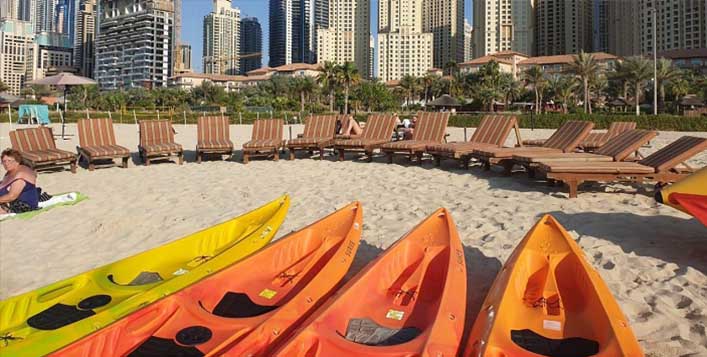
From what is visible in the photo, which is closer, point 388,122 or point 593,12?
point 388,122

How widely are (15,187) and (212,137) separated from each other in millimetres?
5687

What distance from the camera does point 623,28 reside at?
352 feet

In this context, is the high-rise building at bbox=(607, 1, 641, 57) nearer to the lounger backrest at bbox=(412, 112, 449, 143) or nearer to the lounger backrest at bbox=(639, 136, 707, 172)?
the lounger backrest at bbox=(412, 112, 449, 143)

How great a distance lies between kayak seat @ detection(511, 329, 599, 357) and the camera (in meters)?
2.48

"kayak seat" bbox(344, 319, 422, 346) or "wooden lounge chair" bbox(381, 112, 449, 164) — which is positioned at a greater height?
"wooden lounge chair" bbox(381, 112, 449, 164)

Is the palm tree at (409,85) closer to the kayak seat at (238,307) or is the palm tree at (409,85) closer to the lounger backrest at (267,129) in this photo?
the lounger backrest at (267,129)

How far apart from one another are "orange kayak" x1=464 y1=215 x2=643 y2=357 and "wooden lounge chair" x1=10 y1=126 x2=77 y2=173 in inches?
352

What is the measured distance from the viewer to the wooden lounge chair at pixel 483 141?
29.1 feet

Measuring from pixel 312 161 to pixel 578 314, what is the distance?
8.59m

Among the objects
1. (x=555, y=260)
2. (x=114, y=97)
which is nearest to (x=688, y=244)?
(x=555, y=260)

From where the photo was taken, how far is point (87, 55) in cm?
16238

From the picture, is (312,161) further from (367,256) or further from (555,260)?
(555,260)

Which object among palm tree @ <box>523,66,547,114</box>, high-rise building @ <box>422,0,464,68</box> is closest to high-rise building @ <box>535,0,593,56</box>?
high-rise building @ <box>422,0,464,68</box>

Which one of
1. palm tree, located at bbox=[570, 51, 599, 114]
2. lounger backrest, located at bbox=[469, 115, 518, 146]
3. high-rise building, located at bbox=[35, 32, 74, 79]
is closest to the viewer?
lounger backrest, located at bbox=[469, 115, 518, 146]
